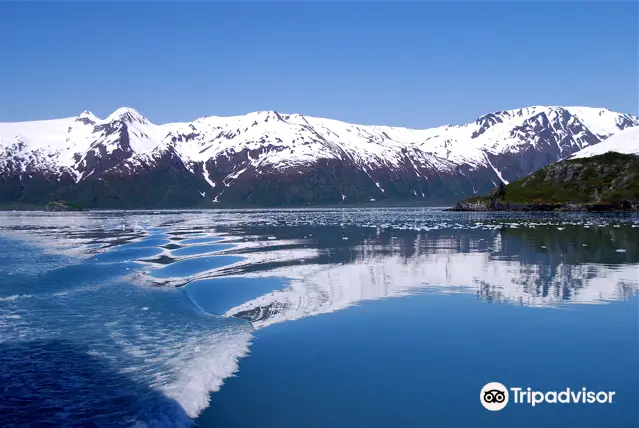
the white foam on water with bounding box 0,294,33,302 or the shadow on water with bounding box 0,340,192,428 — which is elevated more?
the white foam on water with bounding box 0,294,33,302

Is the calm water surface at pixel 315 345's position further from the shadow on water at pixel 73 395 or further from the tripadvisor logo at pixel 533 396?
the tripadvisor logo at pixel 533 396

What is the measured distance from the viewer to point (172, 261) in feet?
146

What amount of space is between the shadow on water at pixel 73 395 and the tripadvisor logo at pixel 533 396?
25.2ft

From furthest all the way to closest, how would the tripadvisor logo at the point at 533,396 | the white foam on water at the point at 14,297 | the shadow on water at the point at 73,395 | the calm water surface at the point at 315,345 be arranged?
the white foam on water at the point at 14,297, the tripadvisor logo at the point at 533,396, the calm water surface at the point at 315,345, the shadow on water at the point at 73,395

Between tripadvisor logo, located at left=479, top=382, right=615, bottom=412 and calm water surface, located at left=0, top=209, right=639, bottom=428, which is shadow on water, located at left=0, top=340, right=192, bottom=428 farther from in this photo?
tripadvisor logo, located at left=479, top=382, right=615, bottom=412

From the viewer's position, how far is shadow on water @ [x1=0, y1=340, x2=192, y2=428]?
12211 mm

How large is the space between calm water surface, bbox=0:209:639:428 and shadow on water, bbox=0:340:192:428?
6 cm

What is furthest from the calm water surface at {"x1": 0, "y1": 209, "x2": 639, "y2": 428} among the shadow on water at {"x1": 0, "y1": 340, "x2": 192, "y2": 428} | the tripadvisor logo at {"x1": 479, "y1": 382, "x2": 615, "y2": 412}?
the tripadvisor logo at {"x1": 479, "y1": 382, "x2": 615, "y2": 412}

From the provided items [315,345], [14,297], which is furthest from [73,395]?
[14,297]

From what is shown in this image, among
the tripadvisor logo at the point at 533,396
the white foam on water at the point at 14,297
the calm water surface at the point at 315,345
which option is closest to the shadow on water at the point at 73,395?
the calm water surface at the point at 315,345

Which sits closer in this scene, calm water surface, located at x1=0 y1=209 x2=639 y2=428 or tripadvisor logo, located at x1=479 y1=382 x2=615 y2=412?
calm water surface, located at x1=0 y1=209 x2=639 y2=428

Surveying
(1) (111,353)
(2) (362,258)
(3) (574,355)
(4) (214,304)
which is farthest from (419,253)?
(1) (111,353)

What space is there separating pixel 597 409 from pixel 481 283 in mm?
17917

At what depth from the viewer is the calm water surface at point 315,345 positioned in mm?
12836
